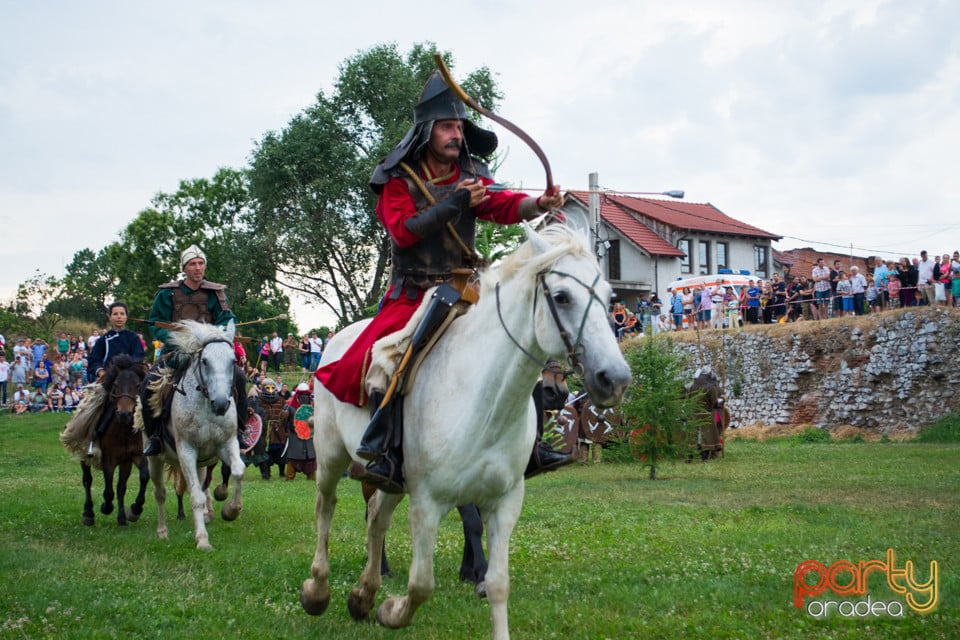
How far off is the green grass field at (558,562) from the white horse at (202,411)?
33.0 inches

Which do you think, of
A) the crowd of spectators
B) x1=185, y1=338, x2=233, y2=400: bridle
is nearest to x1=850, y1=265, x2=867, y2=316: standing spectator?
the crowd of spectators

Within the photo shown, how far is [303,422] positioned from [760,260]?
47858 millimetres

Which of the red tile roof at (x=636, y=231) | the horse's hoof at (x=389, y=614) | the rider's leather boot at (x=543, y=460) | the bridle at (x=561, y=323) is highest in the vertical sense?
the red tile roof at (x=636, y=231)

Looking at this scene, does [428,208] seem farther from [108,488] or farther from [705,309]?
[705,309]

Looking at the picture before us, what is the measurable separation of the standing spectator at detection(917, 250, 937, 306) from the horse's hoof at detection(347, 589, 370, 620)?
27.0 m

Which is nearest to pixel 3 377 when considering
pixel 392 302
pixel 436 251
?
pixel 392 302

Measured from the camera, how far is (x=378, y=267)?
4766 cm

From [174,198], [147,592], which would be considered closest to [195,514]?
[147,592]

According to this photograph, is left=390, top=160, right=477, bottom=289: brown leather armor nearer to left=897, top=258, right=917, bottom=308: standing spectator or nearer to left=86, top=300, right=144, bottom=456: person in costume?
left=86, top=300, right=144, bottom=456: person in costume

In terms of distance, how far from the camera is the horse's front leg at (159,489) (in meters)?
11.7

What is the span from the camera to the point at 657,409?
63.3 feet

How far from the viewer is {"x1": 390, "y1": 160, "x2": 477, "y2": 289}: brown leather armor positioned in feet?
20.9

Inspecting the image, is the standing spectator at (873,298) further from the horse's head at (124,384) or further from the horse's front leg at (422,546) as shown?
the horse's front leg at (422,546)

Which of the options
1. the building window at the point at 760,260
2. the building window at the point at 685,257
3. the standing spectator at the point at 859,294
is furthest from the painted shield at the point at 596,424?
the building window at the point at 760,260
